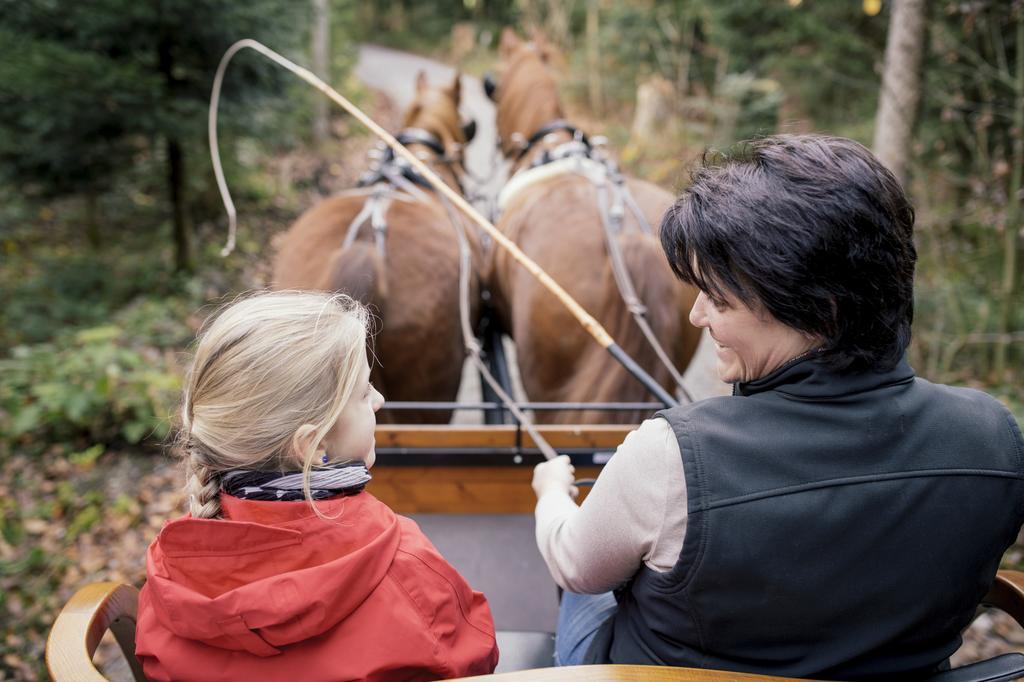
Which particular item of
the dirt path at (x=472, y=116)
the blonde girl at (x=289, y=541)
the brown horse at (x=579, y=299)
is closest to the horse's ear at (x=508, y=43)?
the dirt path at (x=472, y=116)

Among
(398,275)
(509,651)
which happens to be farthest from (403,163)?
(509,651)

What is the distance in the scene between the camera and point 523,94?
4.41m

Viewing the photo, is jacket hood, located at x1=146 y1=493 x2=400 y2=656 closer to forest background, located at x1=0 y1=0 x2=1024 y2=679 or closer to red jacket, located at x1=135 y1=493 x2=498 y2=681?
red jacket, located at x1=135 y1=493 x2=498 y2=681

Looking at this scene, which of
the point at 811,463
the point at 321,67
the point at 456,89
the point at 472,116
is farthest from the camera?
the point at 321,67

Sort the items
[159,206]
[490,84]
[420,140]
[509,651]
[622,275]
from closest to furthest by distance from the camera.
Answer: [509,651], [622,275], [420,140], [490,84], [159,206]

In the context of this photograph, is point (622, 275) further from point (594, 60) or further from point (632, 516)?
point (594, 60)

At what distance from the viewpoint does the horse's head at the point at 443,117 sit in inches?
167

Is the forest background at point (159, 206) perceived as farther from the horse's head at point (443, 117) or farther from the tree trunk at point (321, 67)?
the tree trunk at point (321, 67)

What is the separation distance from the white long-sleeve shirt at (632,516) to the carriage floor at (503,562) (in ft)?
3.11

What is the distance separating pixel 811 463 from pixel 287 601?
29.9 inches

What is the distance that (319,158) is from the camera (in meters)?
9.93

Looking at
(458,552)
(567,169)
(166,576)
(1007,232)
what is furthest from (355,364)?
(1007,232)

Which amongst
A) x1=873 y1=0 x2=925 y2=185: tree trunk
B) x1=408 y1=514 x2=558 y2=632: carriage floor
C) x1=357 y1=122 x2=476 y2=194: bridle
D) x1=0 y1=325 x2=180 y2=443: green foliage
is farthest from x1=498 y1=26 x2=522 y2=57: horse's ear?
x1=408 y1=514 x2=558 y2=632: carriage floor

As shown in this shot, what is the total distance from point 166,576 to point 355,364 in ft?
1.40
